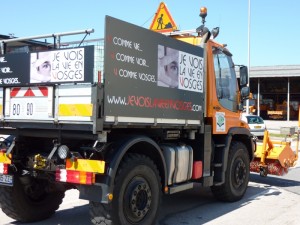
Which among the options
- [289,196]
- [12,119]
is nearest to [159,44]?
[12,119]

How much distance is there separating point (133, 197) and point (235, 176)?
3.20m

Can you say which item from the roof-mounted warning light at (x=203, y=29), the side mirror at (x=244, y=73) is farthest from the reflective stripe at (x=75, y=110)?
the side mirror at (x=244, y=73)

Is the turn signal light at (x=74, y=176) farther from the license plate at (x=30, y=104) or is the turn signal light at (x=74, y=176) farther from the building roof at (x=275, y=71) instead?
the building roof at (x=275, y=71)

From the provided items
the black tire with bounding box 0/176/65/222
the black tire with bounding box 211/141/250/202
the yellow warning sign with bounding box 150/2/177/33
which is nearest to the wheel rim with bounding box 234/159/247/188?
the black tire with bounding box 211/141/250/202

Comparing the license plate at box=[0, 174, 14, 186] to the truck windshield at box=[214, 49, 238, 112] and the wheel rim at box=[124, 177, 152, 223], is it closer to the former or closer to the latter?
the wheel rim at box=[124, 177, 152, 223]

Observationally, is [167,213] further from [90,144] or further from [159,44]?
[159,44]

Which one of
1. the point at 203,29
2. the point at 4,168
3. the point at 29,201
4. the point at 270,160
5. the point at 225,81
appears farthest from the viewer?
the point at 270,160

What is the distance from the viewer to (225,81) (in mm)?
7758

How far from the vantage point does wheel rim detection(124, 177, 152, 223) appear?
5.27 m

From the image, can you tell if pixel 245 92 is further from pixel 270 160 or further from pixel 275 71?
pixel 275 71

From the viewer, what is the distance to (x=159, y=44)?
5836 mm

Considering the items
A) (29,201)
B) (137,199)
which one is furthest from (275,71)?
(137,199)

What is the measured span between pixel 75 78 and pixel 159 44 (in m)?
1.39

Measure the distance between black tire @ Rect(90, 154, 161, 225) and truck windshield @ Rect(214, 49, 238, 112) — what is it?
2465 mm
